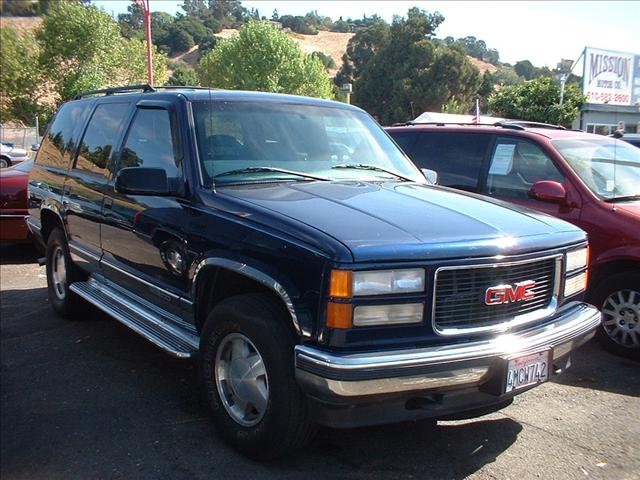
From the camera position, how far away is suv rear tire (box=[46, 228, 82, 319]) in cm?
554

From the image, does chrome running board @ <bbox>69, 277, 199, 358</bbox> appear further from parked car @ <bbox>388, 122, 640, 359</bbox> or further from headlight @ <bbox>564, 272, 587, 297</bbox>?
parked car @ <bbox>388, 122, 640, 359</bbox>

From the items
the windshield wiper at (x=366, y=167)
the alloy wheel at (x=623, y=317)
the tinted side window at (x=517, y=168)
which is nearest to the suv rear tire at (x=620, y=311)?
the alloy wheel at (x=623, y=317)

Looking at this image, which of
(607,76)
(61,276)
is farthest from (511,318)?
(607,76)

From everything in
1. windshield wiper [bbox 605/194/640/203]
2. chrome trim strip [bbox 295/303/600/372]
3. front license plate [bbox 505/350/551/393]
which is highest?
windshield wiper [bbox 605/194/640/203]

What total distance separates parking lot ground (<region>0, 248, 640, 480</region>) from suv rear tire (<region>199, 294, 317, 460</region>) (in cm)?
18

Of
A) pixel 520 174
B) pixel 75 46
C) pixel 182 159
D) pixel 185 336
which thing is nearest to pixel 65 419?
pixel 185 336

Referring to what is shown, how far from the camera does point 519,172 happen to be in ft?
18.8

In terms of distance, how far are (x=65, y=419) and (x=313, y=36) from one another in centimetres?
14727

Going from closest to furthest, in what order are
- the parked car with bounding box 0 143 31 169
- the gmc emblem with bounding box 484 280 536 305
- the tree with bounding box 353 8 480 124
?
the gmc emblem with bounding box 484 280 536 305 < the parked car with bounding box 0 143 31 169 < the tree with bounding box 353 8 480 124

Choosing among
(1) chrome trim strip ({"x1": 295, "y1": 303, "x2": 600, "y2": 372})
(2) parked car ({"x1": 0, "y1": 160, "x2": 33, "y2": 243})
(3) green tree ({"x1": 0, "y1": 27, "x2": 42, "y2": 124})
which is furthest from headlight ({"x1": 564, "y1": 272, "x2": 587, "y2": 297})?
(3) green tree ({"x1": 0, "y1": 27, "x2": 42, "y2": 124})

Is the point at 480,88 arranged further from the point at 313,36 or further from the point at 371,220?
the point at 313,36

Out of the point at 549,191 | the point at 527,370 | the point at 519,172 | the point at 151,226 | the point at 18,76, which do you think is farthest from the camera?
the point at 18,76

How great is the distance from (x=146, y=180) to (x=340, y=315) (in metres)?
1.58

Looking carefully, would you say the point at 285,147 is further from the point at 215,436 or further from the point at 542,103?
the point at 542,103
